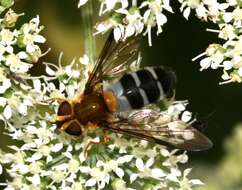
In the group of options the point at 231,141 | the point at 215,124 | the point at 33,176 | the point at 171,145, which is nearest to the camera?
the point at 171,145

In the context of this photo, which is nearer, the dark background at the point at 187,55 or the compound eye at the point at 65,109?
the compound eye at the point at 65,109

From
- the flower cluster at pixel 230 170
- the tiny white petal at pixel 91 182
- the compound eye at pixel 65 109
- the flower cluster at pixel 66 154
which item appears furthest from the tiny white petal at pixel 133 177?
the flower cluster at pixel 230 170

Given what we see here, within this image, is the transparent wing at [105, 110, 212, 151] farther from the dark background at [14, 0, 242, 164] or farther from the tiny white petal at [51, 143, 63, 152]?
the dark background at [14, 0, 242, 164]

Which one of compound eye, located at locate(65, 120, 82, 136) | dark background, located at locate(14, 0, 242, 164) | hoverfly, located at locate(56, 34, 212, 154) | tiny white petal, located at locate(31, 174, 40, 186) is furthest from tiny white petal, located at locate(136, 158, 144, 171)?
dark background, located at locate(14, 0, 242, 164)

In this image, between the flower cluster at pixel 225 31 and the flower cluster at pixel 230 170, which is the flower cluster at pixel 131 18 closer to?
the flower cluster at pixel 225 31

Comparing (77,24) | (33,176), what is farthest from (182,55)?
(33,176)

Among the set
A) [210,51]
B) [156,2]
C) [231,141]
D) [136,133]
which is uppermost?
[156,2]

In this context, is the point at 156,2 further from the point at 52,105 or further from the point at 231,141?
the point at 231,141

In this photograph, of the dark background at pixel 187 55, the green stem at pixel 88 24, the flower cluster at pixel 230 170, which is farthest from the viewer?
the dark background at pixel 187 55
